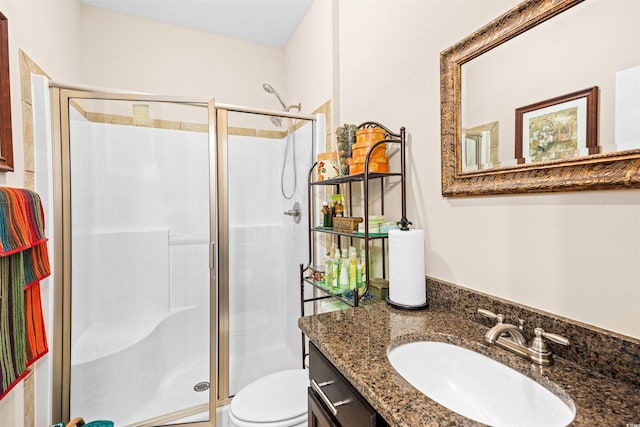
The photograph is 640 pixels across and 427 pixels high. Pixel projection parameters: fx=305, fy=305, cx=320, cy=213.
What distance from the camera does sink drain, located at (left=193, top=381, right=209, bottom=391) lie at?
5.84ft

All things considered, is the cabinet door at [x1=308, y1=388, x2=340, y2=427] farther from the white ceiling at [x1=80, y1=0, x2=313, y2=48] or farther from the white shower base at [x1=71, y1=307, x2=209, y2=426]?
the white ceiling at [x1=80, y1=0, x2=313, y2=48]

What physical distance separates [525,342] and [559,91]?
65 centimetres

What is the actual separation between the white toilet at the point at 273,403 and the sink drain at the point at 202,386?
496 millimetres

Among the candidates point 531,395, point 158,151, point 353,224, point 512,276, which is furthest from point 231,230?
point 531,395

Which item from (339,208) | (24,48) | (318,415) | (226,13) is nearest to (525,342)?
(318,415)

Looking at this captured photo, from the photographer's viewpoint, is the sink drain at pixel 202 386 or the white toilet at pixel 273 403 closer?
the white toilet at pixel 273 403

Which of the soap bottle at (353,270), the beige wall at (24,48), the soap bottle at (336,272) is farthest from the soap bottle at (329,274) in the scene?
the beige wall at (24,48)

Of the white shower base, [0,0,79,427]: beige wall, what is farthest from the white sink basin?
[0,0,79,427]: beige wall

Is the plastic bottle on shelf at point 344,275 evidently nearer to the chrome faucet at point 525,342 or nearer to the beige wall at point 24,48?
the chrome faucet at point 525,342

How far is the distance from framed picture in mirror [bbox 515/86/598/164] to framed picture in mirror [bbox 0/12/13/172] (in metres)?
1.80

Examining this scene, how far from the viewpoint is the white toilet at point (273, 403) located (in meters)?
1.24

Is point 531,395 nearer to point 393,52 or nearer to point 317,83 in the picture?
point 393,52

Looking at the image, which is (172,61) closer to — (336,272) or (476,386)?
(336,272)

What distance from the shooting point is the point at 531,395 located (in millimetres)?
681
